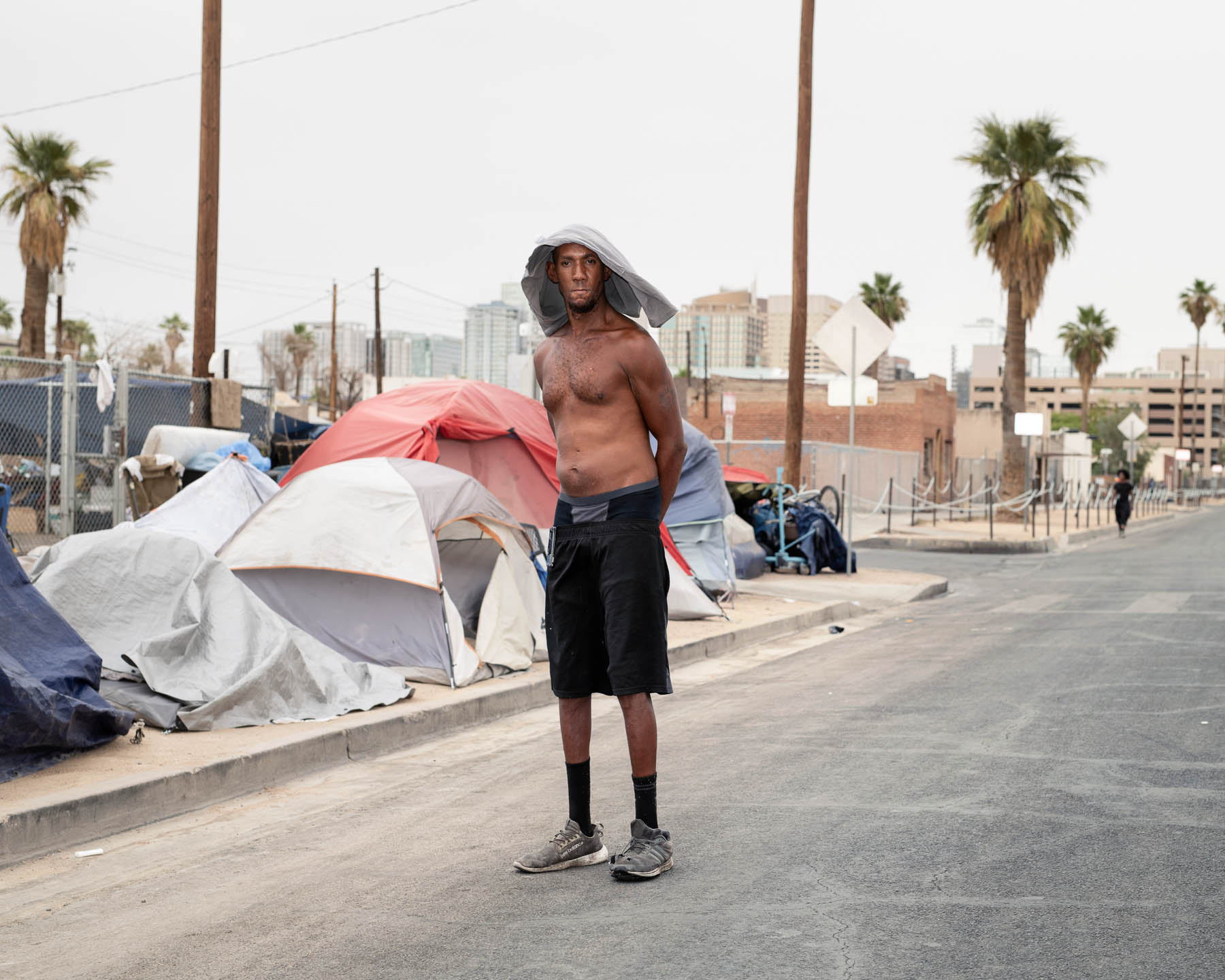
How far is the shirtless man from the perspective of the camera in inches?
184

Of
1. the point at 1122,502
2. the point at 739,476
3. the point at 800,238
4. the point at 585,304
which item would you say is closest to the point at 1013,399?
the point at 1122,502

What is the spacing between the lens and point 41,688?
234 inches

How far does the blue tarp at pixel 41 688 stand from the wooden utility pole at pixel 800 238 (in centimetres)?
1551

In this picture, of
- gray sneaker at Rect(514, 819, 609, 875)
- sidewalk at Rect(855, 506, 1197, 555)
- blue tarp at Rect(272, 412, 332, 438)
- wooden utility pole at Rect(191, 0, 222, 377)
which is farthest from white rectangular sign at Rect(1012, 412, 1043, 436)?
gray sneaker at Rect(514, 819, 609, 875)

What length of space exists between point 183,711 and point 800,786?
3.35m

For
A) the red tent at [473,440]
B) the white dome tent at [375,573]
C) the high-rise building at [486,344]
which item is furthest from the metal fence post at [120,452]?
the high-rise building at [486,344]

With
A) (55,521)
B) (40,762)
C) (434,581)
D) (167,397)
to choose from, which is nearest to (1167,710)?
(434,581)

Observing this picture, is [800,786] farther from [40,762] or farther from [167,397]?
[167,397]

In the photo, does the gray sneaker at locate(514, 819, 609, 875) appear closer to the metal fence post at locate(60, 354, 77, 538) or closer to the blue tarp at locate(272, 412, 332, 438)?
the metal fence post at locate(60, 354, 77, 538)

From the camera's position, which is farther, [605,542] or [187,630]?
[187,630]

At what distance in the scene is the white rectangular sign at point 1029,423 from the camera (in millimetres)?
31125

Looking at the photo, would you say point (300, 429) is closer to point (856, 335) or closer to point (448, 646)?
point (856, 335)

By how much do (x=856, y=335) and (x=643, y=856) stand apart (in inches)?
525

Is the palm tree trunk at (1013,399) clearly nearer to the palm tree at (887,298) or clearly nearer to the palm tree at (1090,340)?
the palm tree at (887,298)
